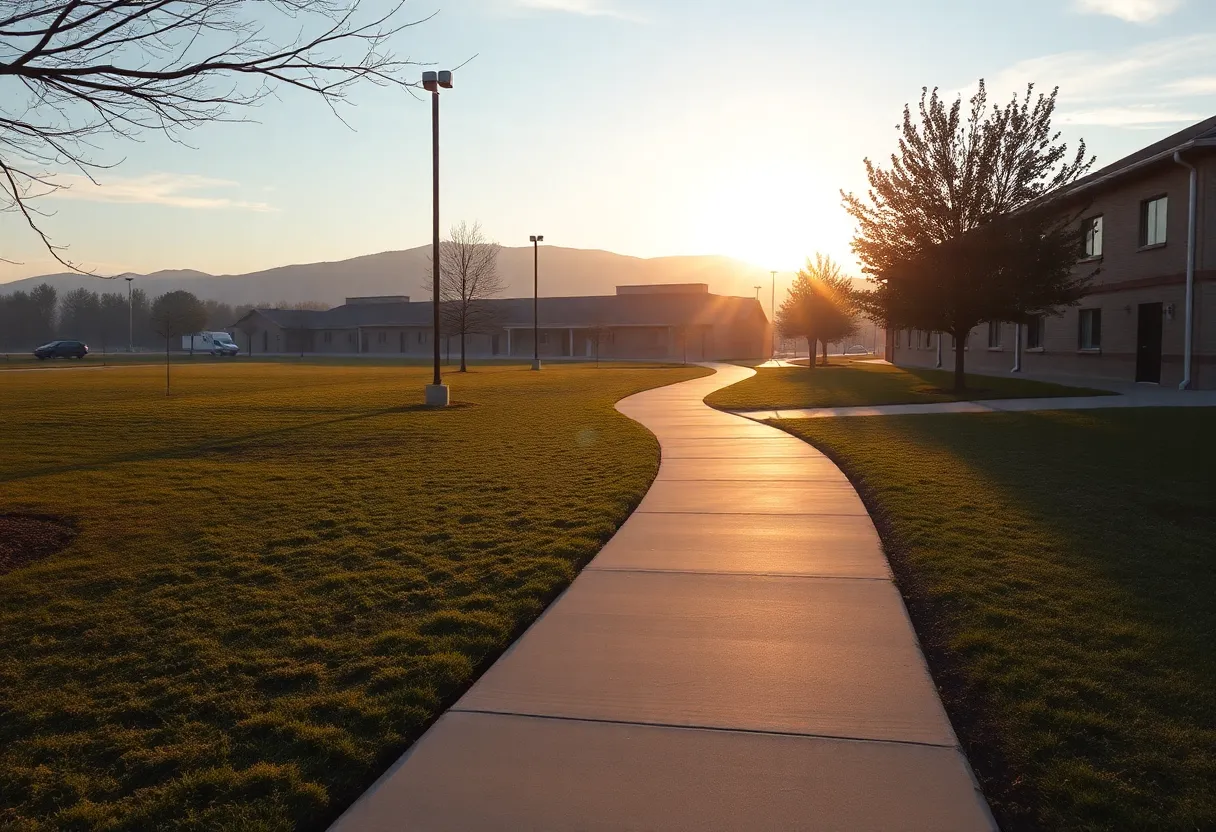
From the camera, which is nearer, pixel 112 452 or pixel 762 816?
pixel 762 816

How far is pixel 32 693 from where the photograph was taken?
13.9ft

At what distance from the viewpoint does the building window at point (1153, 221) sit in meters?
24.7

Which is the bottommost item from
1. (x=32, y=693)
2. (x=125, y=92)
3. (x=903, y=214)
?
(x=32, y=693)

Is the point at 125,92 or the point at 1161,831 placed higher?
the point at 125,92

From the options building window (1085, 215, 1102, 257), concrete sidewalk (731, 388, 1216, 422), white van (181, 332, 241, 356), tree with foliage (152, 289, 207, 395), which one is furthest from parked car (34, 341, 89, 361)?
building window (1085, 215, 1102, 257)

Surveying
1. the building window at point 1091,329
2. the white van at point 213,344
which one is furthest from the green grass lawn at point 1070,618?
the white van at point 213,344

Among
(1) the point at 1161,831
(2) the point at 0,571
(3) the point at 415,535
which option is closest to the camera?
(1) the point at 1161,831

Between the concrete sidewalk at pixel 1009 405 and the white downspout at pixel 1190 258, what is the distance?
1397 millimetres

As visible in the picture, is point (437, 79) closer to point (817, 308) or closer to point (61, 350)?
point (817, 308)

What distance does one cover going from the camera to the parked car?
68.2m

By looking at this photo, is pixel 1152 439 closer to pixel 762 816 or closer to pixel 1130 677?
pixel 1130 677

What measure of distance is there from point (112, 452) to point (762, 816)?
1283 centimetres

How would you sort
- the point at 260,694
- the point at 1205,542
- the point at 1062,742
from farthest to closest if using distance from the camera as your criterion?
the point at 1205,542, the point at 260,694, the point at 1062,742

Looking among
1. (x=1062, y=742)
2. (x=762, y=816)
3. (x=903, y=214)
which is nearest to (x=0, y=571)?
(x=762, y=816)
